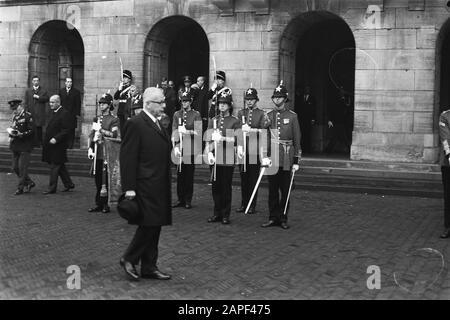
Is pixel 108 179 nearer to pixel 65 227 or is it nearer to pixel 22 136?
pixel 65 227

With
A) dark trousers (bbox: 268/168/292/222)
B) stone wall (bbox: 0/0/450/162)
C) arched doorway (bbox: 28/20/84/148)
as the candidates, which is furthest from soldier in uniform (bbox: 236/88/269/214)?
arched doorway (bbox: 28/20/84/148)

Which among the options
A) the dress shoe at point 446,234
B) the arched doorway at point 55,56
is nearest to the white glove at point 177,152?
the dress shoe at point 446,234

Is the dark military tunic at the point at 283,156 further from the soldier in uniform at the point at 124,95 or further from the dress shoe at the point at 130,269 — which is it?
the soldier in uniform at the point at 124,95

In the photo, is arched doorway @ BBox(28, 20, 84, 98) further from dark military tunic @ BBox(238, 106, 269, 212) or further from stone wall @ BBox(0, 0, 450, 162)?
dark military tunic @ BBox(238, 106, 269, 212)

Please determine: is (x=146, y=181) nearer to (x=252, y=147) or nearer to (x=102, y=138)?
(x=252, y=147)

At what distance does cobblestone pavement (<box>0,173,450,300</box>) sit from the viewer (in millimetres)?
7070

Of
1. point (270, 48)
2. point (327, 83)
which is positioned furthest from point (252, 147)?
point (327, 83)

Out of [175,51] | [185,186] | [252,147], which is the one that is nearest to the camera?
[252,147]

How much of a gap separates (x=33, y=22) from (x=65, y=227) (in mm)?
13321

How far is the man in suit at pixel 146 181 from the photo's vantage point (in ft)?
24.2

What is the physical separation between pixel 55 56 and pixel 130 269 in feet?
56.7

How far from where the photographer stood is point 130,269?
7.39 metres

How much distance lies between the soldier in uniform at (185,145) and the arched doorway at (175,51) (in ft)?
24.7

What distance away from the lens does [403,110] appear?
678 inches
